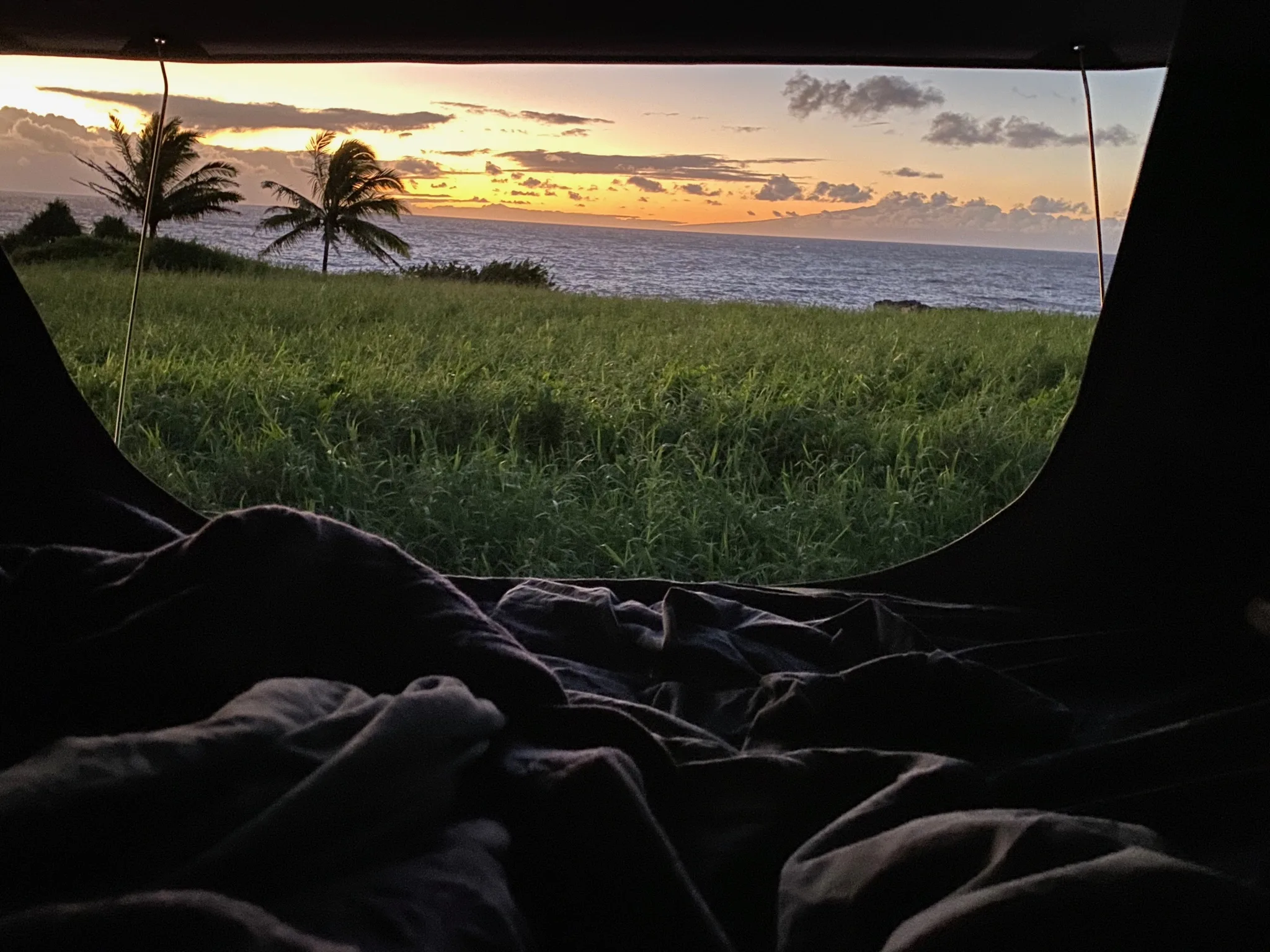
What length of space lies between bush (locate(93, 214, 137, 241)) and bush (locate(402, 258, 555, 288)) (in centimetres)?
92

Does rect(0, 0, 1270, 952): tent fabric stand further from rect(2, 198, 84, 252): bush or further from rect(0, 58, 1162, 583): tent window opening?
rect(2, 198, 84, 252): bush

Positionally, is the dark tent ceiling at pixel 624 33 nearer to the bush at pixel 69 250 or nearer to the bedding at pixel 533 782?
A: the bedding at pixel 533 782

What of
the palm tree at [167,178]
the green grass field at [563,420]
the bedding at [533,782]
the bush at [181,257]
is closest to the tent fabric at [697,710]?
the bedding at [533,782]

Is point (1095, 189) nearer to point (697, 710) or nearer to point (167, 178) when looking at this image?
point (697, 710)

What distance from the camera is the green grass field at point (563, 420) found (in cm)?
217

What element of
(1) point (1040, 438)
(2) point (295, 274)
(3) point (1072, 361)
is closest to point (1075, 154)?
(1) point (1040, 438)

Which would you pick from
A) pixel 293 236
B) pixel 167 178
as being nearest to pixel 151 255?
pixel 167 178

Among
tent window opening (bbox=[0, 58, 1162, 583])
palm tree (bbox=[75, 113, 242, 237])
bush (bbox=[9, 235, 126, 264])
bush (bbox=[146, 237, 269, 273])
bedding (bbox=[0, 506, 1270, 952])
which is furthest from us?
bush (bbox=[146, 237, 269, 273])

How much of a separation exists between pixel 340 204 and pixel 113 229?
83 cm

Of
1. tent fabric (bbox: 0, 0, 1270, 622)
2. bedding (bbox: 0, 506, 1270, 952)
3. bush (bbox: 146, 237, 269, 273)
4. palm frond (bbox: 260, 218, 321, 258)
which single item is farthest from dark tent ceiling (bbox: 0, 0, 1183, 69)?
palm frond (bbox: 260, 218, 321, 258)

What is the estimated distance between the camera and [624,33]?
1.35 metres

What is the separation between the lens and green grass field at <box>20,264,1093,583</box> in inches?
85.6

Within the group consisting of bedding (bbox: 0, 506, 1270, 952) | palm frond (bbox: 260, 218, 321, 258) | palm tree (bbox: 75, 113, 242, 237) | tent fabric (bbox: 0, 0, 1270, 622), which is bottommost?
bedding (bbox: 0, 506, 1270, 952)

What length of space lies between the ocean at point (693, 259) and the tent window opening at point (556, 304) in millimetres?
21
